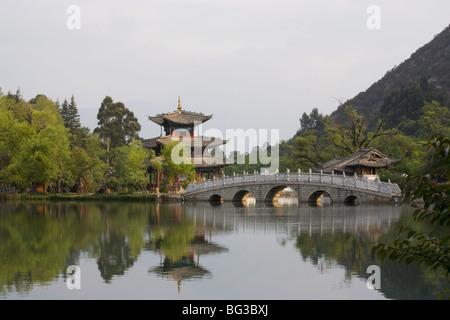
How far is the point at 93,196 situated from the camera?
122 ft

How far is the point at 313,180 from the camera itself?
31297 mm

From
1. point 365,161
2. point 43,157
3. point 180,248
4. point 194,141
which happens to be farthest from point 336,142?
point 180,248

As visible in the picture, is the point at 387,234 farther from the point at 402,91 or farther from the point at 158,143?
the point at 402,91

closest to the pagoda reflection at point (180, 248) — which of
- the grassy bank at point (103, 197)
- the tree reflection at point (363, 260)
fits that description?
the tree reflection at point (363, 260)

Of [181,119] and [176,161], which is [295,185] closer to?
[176,161]

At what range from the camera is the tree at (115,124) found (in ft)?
206

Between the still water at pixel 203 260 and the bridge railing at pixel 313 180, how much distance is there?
784 cm

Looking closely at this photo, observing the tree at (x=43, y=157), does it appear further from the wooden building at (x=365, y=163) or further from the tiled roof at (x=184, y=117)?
the wooden building at (x=365, y=163)

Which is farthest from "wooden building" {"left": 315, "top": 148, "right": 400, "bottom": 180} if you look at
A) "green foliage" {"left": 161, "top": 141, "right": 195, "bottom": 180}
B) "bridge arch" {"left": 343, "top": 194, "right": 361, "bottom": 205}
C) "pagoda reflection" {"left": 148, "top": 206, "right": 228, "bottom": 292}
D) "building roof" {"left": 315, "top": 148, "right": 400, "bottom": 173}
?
"pagoda reflection" {"left": 148, "top": 206, "right": 228, "bottom": 292}
